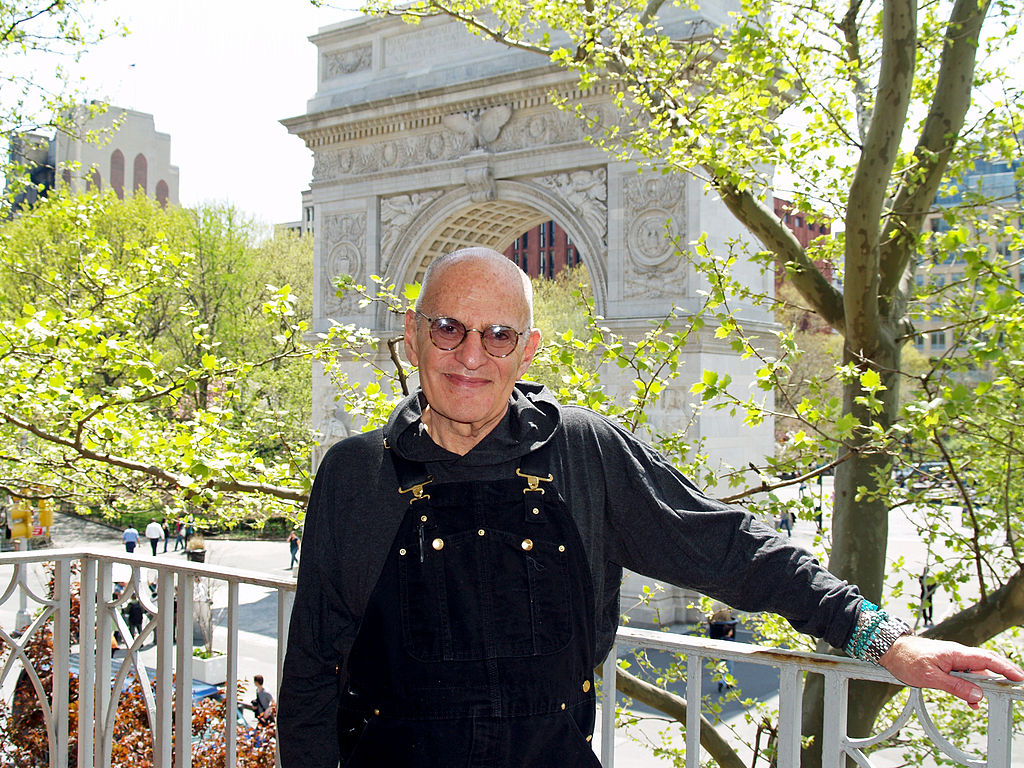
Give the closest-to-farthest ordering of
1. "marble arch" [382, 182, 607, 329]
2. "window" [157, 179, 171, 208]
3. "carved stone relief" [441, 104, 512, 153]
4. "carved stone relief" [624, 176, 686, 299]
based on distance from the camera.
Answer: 1. "carved stone relief" [624, 176, 686, 299]
2. "marble arch" [382, 182, 607, 329]
3. "carved stone relief" [441, 104, 512, 153]
4. "window" [157, 179, 171, 208]

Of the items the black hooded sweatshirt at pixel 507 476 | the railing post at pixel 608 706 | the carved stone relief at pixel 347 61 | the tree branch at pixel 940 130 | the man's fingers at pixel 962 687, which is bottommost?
the railing post at pixel 608 706

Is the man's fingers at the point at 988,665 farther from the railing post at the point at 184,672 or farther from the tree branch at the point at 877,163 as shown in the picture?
the tree branch at the point at 877,163

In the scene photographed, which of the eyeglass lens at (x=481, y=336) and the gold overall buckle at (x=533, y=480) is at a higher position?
the eyeglass lens at (x=481, y=336)

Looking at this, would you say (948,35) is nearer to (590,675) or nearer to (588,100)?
(590,675)

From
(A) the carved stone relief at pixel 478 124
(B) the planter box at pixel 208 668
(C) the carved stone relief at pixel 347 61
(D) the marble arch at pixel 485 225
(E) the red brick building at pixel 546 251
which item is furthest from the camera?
(E) the red brick building at pixel 546 251

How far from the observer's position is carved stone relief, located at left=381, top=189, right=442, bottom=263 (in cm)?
1750

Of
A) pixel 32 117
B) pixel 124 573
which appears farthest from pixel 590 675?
pixel 124 573

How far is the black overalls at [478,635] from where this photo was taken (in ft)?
5.69

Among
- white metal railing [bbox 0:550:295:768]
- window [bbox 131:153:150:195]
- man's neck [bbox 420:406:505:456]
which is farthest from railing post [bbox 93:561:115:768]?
window [bbox 131:153:150:195]

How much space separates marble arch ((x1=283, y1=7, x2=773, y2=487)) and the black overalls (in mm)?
11984

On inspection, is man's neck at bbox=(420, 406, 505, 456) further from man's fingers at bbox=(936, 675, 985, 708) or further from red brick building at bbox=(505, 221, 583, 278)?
red brick building at bbox=(505, 221, 583, 278)

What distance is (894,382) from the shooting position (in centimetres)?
633

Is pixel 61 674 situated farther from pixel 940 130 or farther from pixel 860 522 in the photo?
pixel 940 130

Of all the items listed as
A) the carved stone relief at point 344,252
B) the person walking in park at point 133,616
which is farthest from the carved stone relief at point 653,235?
the person walking in park at point 133,616
